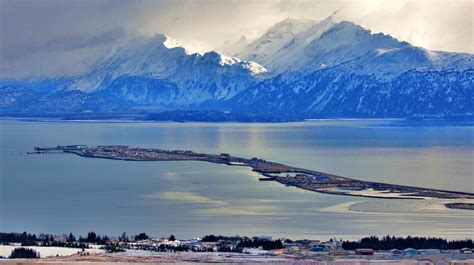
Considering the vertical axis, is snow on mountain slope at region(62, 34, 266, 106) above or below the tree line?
above

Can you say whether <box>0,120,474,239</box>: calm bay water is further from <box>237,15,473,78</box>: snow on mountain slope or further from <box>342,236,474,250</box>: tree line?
<box>237,15,473,78</box>: snow on mountain slope

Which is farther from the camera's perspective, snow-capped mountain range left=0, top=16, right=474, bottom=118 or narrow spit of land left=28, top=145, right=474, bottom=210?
snow-capped mountain range left=0, top=16, right=474, bottom=118

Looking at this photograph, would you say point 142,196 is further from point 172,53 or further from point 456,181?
point 172,53

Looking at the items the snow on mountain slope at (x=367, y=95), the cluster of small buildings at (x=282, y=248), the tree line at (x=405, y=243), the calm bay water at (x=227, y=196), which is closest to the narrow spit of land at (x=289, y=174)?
the calm bay water at (x=227, y=196)

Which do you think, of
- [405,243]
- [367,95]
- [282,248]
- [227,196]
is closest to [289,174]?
[227,196]

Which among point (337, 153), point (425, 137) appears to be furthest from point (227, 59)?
point (337, 153)

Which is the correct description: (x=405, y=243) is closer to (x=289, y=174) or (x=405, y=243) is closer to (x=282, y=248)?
(x=282, y=248)

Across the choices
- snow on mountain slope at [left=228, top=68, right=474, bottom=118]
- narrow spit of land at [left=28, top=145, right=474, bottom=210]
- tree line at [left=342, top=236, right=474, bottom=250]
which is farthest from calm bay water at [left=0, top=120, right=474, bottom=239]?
snow on mountain slope at [left=228, top=68, right=474, bottom=118]
